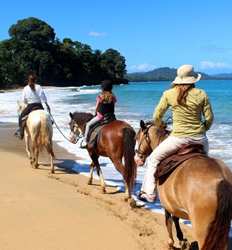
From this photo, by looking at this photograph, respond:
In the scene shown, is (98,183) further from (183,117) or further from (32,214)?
(183,117)

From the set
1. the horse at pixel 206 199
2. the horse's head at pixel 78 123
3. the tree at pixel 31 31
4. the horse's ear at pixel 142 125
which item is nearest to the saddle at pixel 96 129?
the horse's head at pixel 78 123

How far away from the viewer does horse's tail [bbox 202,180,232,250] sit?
15.5 feet

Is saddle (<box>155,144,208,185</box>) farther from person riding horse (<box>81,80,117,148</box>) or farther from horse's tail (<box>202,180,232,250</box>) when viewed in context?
person riding horse (<box>81,80,117,148</box>)

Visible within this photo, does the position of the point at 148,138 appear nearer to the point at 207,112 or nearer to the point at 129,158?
the point at 207,112

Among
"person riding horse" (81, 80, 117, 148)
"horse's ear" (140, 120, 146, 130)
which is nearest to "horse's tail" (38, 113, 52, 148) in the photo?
"person riding horse" (81, 80, 117, 148)

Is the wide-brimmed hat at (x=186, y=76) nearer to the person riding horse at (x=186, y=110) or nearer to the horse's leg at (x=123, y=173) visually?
the person riding horse at (x=186, y=110)

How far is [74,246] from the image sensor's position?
244 inches

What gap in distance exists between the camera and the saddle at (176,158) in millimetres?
5633

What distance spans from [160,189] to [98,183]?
4808mm

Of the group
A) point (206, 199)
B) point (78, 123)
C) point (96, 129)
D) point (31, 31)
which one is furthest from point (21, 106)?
point (31, 31)

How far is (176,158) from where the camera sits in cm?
573

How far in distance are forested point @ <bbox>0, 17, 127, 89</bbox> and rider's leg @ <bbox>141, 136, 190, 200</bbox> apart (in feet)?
302

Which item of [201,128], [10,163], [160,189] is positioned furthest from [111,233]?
[10,163]

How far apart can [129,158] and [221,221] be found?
4.20 metres
